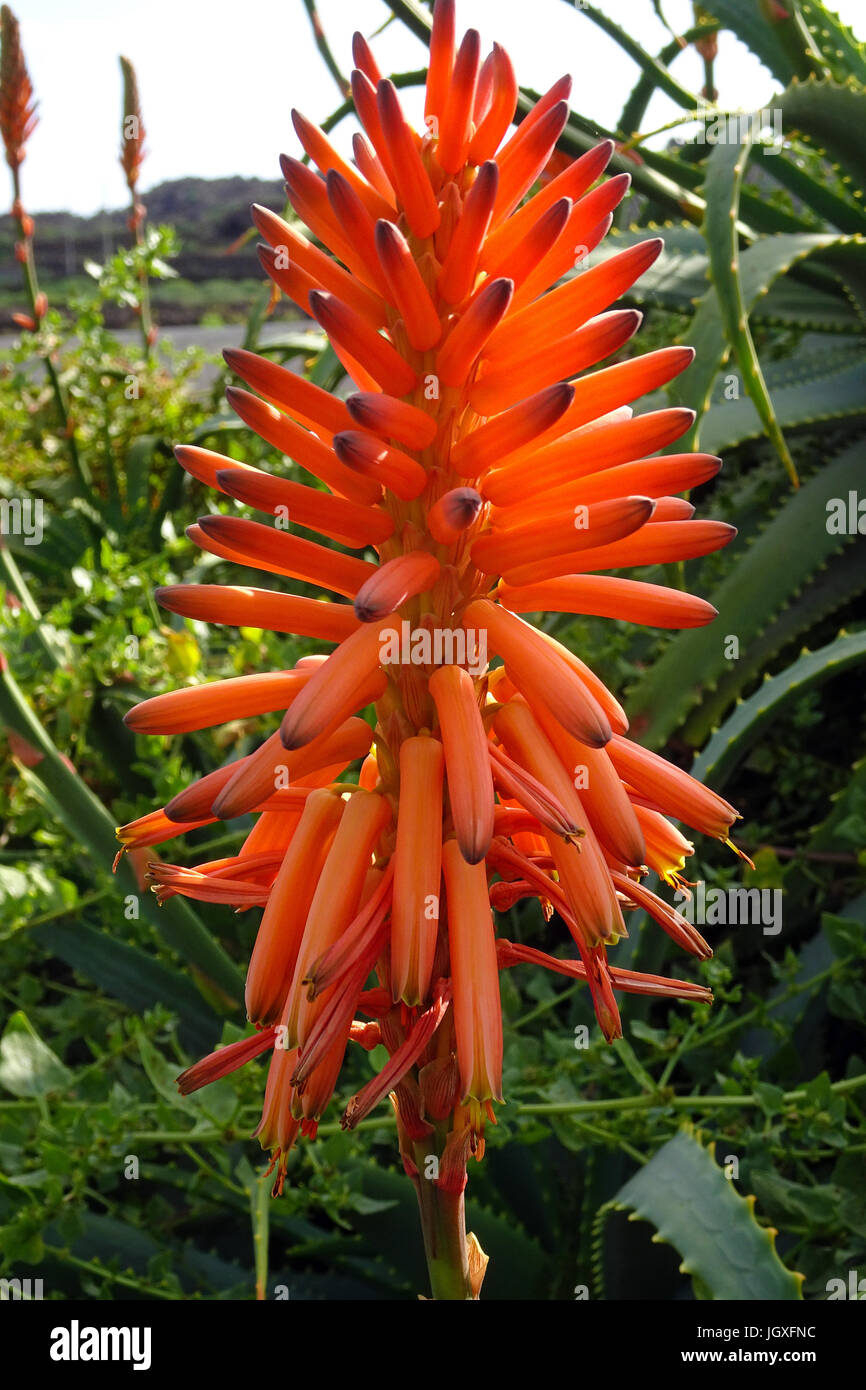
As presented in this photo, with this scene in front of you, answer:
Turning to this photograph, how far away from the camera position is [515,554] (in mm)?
884

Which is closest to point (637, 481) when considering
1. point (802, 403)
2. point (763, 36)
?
point (802, 403)

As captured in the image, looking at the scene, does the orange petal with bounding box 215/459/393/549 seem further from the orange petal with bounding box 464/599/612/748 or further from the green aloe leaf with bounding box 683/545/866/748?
the green aloe leaf with bounding box 683/545/866/748

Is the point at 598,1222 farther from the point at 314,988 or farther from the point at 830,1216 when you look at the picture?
the point at 314,988

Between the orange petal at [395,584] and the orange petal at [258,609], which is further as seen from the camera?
the orange petal at [258,609]

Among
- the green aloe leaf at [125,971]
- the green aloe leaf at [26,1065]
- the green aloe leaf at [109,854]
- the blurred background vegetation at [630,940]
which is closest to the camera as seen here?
the blurred background vegetation at [630,940]

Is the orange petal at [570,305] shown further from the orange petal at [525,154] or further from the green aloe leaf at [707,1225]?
the green aloe leaf at [707,1225]

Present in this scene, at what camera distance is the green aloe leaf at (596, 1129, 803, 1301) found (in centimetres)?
113

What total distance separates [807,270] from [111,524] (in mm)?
2257

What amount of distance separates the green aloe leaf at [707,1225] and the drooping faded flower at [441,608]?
1.09ft

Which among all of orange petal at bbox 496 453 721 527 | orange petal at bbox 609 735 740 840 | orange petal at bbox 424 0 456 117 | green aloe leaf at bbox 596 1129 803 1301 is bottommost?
green aloe leaf at bbox 596 1129 803 1301

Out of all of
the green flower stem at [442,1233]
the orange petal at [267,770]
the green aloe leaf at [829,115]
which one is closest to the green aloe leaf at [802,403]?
the green aloe leaf at [829,115]

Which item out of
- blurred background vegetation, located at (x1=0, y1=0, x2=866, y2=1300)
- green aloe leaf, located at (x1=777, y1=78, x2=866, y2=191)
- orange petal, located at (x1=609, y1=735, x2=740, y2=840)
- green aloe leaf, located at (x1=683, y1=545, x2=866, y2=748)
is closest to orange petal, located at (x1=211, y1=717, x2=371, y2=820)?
orange petal, located at (x1=609, y1=735, x2=740, y2=840)

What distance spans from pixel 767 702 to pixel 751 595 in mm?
550

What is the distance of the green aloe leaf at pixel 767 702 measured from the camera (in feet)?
5.23
